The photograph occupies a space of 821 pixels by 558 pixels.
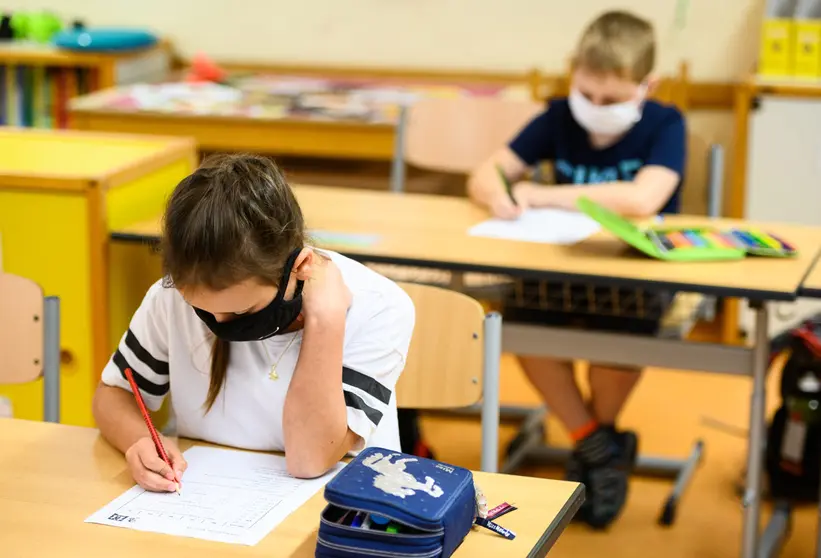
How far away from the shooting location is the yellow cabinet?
2.47m

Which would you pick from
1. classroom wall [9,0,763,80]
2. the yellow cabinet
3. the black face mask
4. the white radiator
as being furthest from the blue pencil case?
classroom wall [9,0,763,80]

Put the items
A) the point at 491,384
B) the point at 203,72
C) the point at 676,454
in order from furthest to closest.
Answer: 1. the point at 203,72
2. the point at 676,454
3. the point at 491,384

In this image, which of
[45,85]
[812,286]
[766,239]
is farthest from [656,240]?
[45,85]

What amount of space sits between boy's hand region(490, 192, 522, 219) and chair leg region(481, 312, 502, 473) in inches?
33.8

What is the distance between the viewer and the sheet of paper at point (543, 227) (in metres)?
2.53

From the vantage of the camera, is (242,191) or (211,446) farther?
(211,446)

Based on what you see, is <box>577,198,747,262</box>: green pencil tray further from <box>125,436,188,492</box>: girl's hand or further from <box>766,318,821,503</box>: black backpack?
<box>125,436,188,492</box>: girl's hand

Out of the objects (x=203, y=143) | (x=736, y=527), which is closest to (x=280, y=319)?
(x=736, y=527)

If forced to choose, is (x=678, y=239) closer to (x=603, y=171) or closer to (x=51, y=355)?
(x=603, y=171)

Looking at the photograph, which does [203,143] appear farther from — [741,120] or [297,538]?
[297,538]

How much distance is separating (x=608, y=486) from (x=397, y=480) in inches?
61.1

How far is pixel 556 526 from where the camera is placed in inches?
52.1

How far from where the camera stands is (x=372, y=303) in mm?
1606

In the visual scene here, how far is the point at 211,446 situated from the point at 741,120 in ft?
8.82
